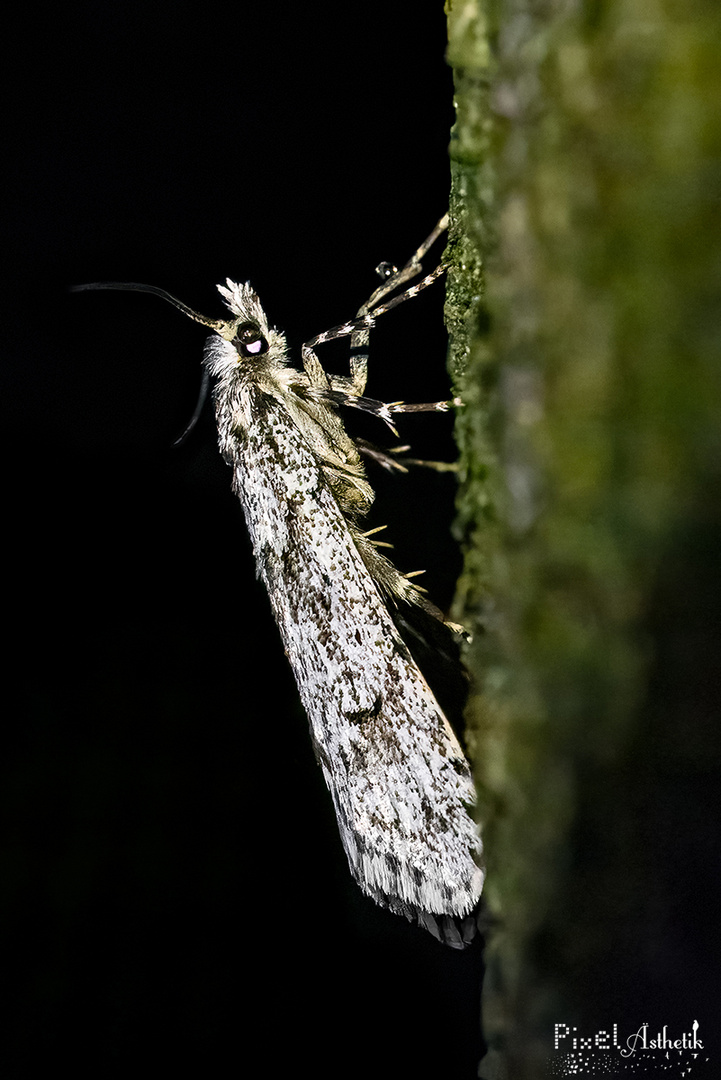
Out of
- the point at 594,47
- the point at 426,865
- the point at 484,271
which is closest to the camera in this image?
the point at 594,47

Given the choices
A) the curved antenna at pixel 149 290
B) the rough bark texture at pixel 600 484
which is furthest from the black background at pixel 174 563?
the rough bark texture at pixel 600 484

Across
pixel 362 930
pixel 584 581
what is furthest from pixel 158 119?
pixel 362 930

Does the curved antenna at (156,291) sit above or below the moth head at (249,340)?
above

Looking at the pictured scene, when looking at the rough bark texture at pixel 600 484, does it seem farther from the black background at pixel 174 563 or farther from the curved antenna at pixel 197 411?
the curved antenna at pixel 197 411

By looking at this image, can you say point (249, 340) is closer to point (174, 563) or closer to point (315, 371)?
point (315, 371)

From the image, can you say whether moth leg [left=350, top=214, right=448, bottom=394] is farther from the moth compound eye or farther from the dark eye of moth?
the dark eye of moth

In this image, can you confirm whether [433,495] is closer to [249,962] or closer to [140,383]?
[140,383]

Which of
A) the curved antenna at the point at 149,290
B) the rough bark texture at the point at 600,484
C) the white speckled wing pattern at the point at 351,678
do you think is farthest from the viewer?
the curved antenna at the point at 149,290
